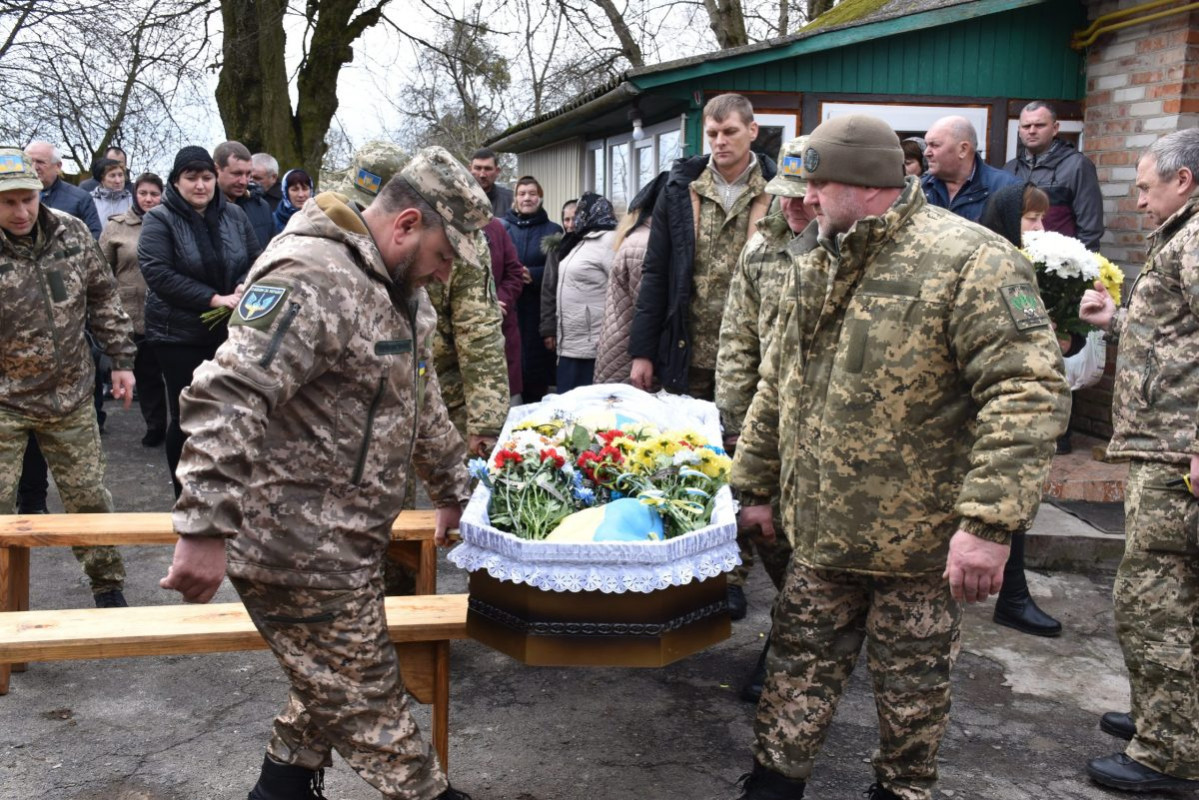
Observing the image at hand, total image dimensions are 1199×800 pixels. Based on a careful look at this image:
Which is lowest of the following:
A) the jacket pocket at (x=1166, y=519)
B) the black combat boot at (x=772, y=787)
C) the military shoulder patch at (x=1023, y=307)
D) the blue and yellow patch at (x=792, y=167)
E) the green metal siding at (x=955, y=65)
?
the black combat boot at (x=772, y=787)

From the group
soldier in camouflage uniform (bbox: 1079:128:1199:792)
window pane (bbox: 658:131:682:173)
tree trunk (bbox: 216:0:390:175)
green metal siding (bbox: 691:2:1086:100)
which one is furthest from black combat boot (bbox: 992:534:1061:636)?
tree trunk (bbox: 216:0:390:175)

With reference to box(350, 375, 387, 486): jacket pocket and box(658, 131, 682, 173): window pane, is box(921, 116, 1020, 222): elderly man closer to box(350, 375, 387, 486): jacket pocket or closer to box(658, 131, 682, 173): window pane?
box(350, 375, 387, 486): jacket pocket

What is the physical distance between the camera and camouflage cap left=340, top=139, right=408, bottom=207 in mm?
4102

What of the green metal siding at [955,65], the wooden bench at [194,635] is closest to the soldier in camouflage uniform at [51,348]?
the wooden bench at [194,635]

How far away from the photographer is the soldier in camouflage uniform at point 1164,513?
3.91 meters

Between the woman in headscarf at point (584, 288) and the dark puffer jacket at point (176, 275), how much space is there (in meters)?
2.10

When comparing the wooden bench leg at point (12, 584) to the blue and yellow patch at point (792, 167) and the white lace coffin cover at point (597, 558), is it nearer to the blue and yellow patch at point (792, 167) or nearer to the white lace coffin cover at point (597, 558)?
the white lace coffin cover at point (597, 558)

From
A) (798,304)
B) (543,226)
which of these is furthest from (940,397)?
(543,226)

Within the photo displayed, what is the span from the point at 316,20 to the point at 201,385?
56.3 feet

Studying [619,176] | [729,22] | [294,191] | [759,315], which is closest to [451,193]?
[759,315]

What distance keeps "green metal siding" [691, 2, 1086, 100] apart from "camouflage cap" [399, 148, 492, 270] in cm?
676

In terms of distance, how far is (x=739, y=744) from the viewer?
4.25 m

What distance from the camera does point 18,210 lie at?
195 inches

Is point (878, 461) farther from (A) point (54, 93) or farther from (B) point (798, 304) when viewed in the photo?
(A) point (54, 93)
